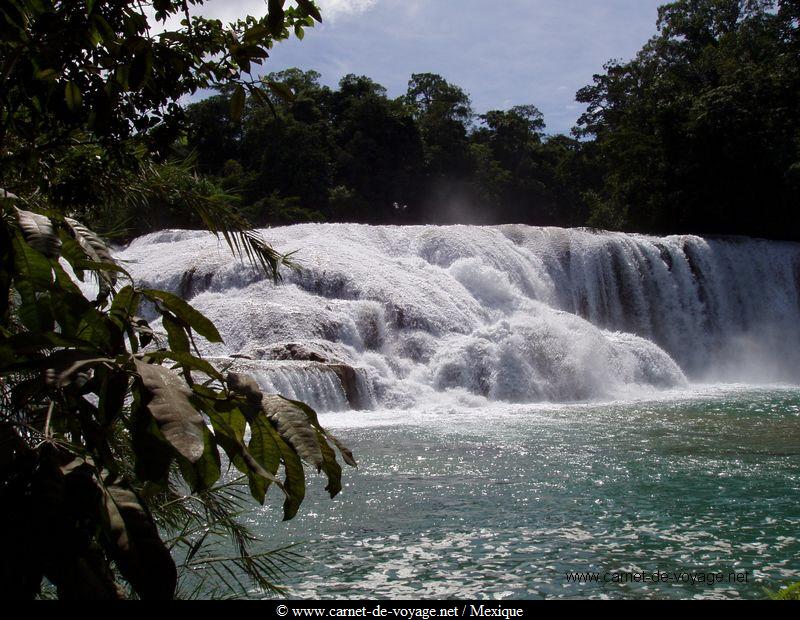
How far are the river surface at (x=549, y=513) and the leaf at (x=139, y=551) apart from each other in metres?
3.69

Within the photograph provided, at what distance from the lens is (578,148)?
43906mm

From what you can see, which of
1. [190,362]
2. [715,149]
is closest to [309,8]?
[190,362]

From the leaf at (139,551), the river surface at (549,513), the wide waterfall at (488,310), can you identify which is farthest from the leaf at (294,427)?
the wide waterfall at (488,310)

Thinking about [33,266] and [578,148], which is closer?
[33,266]

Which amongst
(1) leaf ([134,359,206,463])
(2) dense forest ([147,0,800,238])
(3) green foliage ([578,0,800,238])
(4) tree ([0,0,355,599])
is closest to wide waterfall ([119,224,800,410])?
(2) dense forest ([147,0,800,238])

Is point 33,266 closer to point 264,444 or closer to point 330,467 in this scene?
point 264,444

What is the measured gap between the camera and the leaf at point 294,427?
114cm

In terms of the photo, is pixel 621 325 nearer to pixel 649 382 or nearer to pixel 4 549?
pixel 649 382

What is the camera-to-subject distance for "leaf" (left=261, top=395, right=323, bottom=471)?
3.75 feet

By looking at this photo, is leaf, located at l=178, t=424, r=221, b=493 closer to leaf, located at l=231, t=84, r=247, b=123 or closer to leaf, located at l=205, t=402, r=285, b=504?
leaf, located at l=205, t=402, r=285, b=504

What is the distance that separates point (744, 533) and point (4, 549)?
18.9 ft

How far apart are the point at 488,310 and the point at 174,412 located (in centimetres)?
1602

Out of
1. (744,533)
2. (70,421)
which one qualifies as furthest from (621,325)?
(70,421)

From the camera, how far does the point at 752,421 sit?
1088cm
